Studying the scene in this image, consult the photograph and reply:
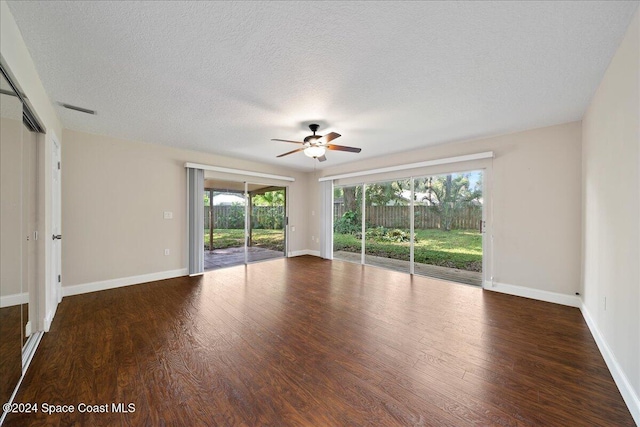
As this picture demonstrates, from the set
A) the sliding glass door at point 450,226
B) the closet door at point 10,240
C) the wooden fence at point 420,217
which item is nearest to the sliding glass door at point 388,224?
the wooden fence at point 420,217

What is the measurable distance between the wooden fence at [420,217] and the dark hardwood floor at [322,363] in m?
1.30

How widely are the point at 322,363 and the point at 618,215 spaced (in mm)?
2583

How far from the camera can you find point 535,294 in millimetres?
3459

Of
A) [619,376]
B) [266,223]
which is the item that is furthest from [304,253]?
[619,376]

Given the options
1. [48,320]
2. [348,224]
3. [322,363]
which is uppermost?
[348,224]

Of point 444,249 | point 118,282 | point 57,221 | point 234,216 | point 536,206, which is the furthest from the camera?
point 234,216

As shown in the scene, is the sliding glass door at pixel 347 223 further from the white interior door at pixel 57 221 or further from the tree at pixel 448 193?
the white interior door at pixel 57 221

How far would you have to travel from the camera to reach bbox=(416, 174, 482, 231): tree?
418 centimetres

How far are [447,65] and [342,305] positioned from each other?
2.82 metres

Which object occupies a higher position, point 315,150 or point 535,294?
point 315,150

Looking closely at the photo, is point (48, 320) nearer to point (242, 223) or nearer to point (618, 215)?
point (242, 223)

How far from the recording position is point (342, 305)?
321 cm

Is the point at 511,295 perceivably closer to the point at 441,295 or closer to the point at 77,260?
the point at 441,295

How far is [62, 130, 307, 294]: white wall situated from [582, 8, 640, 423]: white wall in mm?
5503
